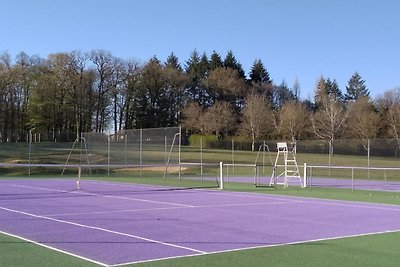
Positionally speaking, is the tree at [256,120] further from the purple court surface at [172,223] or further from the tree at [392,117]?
the purple court surface at [172,223]

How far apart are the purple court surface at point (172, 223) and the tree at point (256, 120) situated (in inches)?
2411

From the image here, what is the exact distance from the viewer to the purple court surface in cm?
874

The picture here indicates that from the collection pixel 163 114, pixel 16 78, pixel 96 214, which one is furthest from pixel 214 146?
pixel 96 214

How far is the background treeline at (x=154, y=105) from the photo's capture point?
78.9 meters

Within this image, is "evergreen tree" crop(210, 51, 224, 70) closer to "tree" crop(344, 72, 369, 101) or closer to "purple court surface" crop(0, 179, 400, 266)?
"tree" crop(344, 72, 369, 101)

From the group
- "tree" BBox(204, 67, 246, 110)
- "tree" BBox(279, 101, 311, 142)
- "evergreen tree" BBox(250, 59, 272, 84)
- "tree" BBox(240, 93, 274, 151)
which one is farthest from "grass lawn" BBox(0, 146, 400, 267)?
"evergreen tree" BBox(250, 59, 272, 84)

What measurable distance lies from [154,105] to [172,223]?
82.8 m

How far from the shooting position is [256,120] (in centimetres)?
7988

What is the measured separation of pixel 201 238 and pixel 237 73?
92.1 meters

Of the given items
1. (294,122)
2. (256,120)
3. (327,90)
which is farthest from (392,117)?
(327,90)

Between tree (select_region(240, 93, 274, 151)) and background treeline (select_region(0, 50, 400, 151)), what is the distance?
0.15 metres

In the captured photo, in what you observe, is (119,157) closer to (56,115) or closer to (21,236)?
(21,236)

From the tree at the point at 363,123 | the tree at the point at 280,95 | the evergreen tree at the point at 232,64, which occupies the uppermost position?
the evergreen tree at the point at 232,64

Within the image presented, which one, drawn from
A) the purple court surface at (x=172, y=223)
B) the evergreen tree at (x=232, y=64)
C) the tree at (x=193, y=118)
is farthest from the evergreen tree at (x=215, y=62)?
the purple court surface at (x=172, y=223)
